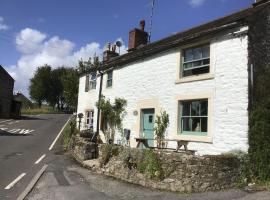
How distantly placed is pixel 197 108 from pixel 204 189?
13.0 ft

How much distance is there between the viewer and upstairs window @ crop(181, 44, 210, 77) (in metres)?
13.3

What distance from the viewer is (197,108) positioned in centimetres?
1335

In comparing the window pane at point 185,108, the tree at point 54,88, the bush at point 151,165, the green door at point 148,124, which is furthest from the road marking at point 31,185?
the tree at point 54,88

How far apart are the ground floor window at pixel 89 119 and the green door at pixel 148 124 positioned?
660 centimetres

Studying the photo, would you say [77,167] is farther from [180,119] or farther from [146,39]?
[146,39]

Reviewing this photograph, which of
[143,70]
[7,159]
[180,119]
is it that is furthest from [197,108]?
[7,159]

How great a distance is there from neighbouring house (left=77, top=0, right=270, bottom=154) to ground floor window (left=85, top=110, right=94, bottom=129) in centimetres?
523

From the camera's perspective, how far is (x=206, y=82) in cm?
1291

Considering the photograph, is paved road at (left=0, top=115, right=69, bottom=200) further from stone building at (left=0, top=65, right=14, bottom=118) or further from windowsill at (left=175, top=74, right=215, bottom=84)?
stone building at (left=0, top=65, right=14, bottom=118)

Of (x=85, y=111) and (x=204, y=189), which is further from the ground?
(x=85, y=111)

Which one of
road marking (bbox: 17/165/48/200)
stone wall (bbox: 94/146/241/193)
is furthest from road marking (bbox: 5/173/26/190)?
stone wall (bbox: 94/146/241/193)

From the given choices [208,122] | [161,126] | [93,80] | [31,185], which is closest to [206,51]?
[208,122]

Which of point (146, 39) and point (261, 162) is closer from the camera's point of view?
point (261, 162)

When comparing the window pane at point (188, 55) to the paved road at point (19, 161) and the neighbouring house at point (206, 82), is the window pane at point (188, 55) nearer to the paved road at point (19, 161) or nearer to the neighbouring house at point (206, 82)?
the neighbouring house at point (206, 82)
